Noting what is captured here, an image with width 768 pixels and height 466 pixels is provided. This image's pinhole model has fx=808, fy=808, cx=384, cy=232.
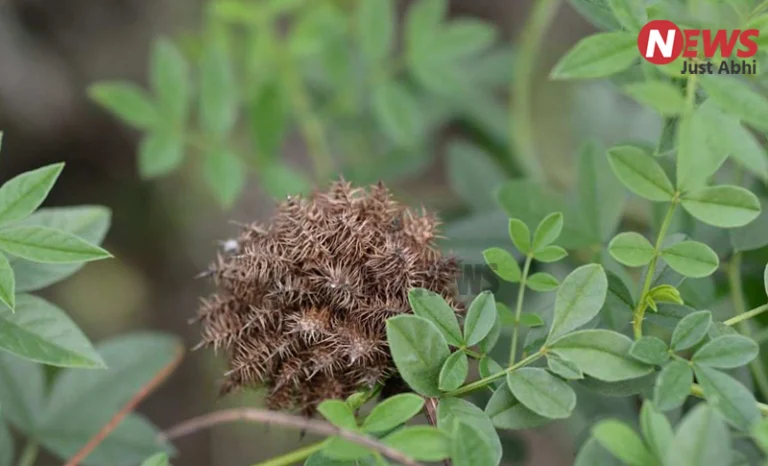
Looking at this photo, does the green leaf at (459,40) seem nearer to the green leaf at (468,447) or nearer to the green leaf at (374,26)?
the green leaf at (374,26)

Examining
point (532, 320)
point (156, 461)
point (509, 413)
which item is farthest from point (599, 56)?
point (156, 461)

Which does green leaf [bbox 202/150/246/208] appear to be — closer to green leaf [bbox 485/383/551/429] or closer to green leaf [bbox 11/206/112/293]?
green leaf [bbox 11/206/112/293]

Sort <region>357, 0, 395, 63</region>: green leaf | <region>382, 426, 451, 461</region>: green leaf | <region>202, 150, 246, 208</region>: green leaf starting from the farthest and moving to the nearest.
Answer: <region>357, 0, 395, 63</region>: green leaf → <region>202, 150, 246, 208</region>: green leaf → <region>382, 426, 451, 461</region>: green leaf

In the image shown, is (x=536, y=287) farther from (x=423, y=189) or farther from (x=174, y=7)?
(x=174, y=7)

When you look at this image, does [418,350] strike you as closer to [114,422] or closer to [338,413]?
[338,413]

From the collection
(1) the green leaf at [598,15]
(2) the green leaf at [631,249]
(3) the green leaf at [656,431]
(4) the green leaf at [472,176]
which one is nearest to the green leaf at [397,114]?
(4) the green leaf at [472,176]

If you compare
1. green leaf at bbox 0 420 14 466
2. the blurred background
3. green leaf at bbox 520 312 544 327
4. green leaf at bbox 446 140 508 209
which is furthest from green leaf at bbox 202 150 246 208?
green leaf at bbox 520 312 544 327

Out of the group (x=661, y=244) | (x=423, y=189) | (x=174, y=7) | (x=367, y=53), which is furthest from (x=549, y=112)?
(x=661, y=244)
